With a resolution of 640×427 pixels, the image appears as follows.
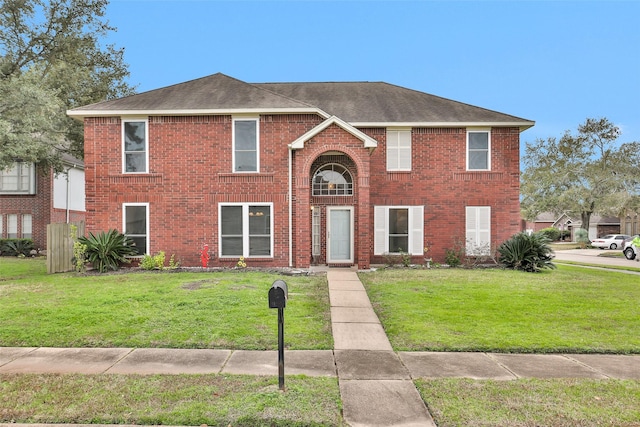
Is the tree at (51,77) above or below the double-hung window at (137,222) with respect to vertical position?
above

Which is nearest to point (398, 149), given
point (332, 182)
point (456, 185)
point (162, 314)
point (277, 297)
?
point (456, 185)

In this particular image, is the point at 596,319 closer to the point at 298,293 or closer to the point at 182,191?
the point at 298,293

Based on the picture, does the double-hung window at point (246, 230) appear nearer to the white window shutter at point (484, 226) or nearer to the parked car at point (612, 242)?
the white window shutter at point (484, 226)

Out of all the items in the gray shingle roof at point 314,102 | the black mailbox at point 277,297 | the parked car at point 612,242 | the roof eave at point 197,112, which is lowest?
the parked car at point 612,242

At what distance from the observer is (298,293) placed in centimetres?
919

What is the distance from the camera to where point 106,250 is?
40.9 ft

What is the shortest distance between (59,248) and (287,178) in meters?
8.63

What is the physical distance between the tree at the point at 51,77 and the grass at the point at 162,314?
288 inches

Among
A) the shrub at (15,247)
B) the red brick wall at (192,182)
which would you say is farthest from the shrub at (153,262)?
the shrub at (15,247)

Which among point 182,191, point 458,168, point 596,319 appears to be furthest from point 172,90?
point 596,319

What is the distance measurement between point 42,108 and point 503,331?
57.0 feet

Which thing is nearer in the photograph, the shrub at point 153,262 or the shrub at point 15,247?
the shrub at point 153,262

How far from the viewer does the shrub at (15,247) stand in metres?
Answer: 20.3

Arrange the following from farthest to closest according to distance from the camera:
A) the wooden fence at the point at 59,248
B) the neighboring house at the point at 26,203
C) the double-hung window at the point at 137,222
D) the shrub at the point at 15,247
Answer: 1. the neighboring house at the point at 26,203
2. the shrub at the point at 15,247
3. the double-hung window at the point at 137,222
4. the wooden fence at the point at 59,248
